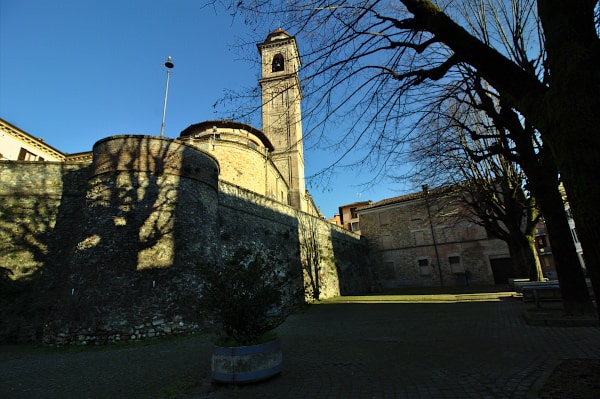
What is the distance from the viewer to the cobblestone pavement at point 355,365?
3488 mm

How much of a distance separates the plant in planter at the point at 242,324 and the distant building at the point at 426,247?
70.3ft

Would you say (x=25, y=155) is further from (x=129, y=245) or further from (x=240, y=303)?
(x=240, y=303)

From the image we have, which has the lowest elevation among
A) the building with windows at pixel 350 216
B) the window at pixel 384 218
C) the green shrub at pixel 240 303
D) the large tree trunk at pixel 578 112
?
the green shrub at pixel 240 303

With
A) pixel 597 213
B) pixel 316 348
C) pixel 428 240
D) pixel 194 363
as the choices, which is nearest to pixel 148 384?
pixel 194 363

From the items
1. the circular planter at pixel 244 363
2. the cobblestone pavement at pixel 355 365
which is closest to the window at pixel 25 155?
the cobblestone pavement at pixel 355 365

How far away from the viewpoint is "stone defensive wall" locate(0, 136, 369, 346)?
8.52 metres

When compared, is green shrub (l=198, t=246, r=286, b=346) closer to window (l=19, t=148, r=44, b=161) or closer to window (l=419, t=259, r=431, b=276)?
window (l=19, t=148, r=44, b=161)

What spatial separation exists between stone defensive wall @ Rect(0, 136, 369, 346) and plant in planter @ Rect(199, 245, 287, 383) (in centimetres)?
380

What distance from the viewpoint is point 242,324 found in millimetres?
4391

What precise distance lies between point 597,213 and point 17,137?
27467 mm

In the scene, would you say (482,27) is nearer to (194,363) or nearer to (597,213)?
(597,213)

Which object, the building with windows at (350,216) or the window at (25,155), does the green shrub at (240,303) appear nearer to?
the window at (25,155)

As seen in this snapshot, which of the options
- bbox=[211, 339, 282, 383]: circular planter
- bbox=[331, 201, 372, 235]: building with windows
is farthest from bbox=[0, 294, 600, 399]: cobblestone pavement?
bbox=[331, 201, 372, 235]: building with windows

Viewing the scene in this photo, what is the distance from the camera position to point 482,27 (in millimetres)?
6973
